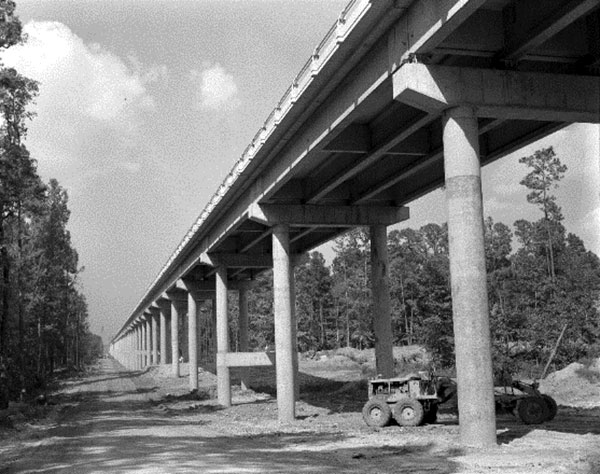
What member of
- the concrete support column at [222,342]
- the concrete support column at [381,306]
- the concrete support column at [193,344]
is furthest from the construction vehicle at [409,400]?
the concrete support column at [193,344]

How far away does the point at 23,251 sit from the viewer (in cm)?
5316

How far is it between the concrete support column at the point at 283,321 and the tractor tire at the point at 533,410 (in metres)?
10.6

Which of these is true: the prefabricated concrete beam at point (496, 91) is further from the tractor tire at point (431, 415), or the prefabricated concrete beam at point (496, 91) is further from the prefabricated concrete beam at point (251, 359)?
the prefabricated concrete beam at point (251, 359)

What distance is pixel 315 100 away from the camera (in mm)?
22422

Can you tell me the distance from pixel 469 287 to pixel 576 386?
2301 cm

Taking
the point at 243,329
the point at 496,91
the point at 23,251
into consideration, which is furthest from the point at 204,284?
the point at 496,91

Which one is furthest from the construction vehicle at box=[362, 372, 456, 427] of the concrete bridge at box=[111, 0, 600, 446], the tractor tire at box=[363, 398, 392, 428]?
the concrete bridge at box=[111, 0, 600, 446]

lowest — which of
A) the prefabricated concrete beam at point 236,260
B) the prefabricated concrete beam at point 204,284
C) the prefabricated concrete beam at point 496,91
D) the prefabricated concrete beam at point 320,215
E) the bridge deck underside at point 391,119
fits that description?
the prefabricated concrete beam at point 204,284

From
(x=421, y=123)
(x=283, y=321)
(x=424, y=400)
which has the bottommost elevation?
(x=424, y=400)

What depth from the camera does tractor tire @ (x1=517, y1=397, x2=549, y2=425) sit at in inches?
895

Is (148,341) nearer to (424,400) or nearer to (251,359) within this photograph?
(251,359)

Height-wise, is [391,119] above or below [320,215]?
above

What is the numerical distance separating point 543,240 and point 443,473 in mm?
70131

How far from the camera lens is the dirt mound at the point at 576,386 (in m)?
32.2
